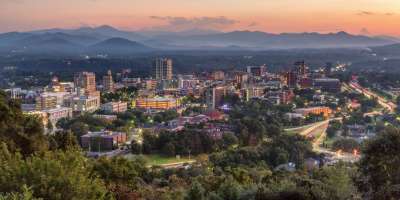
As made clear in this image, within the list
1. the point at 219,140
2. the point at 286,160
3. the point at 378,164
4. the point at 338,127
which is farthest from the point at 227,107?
the point at 378,164

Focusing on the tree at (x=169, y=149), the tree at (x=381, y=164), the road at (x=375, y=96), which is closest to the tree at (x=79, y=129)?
the tree at (x=169, y=149)

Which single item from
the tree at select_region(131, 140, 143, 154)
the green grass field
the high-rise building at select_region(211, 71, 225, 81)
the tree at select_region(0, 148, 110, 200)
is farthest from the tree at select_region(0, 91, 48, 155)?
the high-rise building at select_region(211, 71, 225, 81)

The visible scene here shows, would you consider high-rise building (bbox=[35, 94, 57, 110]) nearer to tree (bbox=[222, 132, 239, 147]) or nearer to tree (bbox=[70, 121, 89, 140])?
tree (bbox=[70, 121, 89, 140])

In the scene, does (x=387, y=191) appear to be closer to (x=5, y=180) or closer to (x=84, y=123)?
(x=5, y=180)

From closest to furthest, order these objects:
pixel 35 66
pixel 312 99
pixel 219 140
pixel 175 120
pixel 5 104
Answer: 1. pixel 5 104
2. pixel 219 140
3. pixel 175 120
4. pixel 312 99
5. pixel 35 66

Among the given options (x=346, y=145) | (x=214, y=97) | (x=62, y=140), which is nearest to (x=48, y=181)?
(x=62, y=140)

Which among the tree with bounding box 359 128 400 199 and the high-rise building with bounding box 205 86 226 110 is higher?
the tree with bounding box 359 128 400 199
